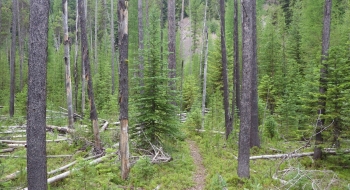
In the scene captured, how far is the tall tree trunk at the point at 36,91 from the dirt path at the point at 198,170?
14.1 ft

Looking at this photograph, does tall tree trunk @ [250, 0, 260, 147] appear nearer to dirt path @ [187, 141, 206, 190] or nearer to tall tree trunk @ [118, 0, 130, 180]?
dirt path @ [187, 141, 206, 190]

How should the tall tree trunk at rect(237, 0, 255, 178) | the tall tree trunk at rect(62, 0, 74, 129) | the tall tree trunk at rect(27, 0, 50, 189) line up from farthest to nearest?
the tall tree trunk at rect(62, 0, 74, 129)
the tall tree trunk at rect(237, 0, 255, 178)
the tall tree trunk at rect(27, 0, 50, 189)

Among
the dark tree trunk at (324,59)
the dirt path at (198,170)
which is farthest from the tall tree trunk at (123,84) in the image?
the dark tree trunk at (324,59)

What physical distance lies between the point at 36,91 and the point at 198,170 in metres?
6.09

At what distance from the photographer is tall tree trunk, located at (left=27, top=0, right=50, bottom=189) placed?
415cm

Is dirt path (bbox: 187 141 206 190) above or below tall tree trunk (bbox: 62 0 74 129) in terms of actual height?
below

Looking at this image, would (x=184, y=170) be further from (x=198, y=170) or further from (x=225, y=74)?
(x=225, y=74)

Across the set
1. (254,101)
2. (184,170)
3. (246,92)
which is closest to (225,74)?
(254,101)

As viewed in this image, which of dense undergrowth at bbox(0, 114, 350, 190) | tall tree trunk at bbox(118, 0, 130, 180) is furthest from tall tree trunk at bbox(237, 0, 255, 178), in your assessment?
tall tree trunk at bbox(118, 0, 130, 180)

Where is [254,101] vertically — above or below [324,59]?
below

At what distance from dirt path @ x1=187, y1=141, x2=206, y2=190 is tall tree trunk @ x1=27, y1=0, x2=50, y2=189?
14.1ft

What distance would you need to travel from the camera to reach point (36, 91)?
416 cm

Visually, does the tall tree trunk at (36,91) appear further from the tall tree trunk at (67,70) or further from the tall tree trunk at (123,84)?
the tall tree trunk at (67,70)

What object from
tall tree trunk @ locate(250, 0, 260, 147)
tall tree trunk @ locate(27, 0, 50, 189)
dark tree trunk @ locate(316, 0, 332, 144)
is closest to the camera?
tall tree trunk @ locate(27, 0, 50, 189)
